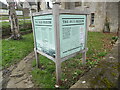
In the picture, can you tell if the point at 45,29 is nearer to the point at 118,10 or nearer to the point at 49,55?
the point at 49,55

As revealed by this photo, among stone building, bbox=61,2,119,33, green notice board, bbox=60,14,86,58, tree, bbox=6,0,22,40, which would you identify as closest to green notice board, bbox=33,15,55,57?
green notice board, bbox=60,14,86,58

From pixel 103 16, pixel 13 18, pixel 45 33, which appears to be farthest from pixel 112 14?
pixel 45 33

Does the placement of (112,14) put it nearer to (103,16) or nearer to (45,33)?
(103,16)

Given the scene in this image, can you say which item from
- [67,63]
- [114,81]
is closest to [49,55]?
[67,63]

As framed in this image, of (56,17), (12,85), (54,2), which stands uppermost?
A: (54,2)

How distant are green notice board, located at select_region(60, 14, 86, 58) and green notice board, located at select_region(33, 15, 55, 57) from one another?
25cm

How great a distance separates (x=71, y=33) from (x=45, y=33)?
0.71 metres

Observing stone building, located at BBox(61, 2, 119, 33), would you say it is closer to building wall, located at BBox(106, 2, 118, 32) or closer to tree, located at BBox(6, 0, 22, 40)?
building wall, located at BBox(106, 2, 118, 32)

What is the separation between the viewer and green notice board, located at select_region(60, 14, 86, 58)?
2.28m

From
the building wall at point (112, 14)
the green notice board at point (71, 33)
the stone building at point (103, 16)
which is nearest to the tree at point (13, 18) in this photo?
the green notice board at point (71, 33)

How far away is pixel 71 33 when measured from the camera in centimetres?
250

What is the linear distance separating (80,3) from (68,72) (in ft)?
37.4

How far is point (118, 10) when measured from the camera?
30.8 ft

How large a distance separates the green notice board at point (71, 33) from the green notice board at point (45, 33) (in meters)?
0.25
